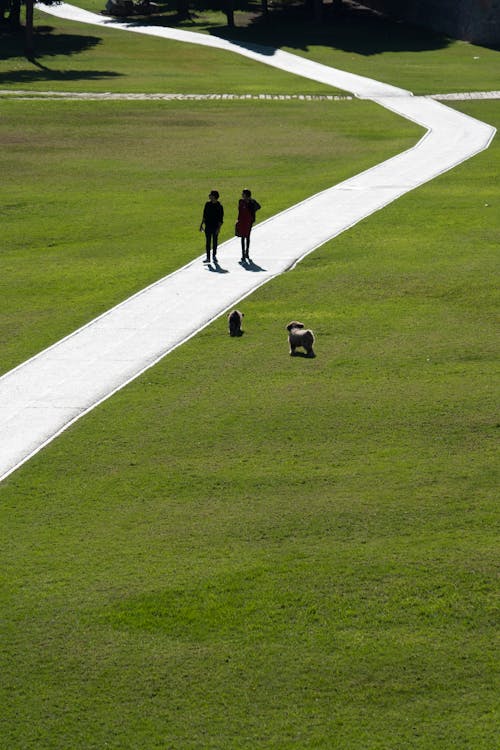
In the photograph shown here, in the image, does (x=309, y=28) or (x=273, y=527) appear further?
(x=309, y=28)

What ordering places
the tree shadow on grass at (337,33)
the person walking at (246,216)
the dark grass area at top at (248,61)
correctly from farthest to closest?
the tree shadow on grass at (337,33)
the dark grass area at top at (248,61)
the person walking at (246,216)

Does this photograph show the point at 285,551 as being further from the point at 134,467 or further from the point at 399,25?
the point at 399,25

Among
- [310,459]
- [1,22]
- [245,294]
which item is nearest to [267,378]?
[310,459]

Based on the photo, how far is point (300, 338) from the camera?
20.0 metres

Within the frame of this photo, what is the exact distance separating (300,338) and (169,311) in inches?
150

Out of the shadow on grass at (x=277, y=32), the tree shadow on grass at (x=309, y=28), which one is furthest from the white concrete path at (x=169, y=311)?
the tree shadow on grass at (x=309, y=28)

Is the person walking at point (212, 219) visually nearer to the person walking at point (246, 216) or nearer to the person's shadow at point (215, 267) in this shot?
the person's shadow at point (215, 267)

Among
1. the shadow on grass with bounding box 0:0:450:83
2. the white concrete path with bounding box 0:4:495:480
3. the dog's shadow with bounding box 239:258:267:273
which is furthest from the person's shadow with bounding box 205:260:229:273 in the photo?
the shadow on grass with bounding box 0:0:450:83

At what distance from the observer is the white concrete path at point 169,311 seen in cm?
1766

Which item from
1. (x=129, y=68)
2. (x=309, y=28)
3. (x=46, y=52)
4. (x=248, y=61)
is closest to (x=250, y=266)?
(x=129, y=68)

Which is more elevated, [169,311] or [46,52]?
[46,52]

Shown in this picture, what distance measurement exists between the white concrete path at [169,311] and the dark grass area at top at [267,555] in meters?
0.51

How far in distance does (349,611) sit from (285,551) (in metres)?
1.39

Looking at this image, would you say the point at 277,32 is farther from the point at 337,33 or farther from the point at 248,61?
the point at 248,61
